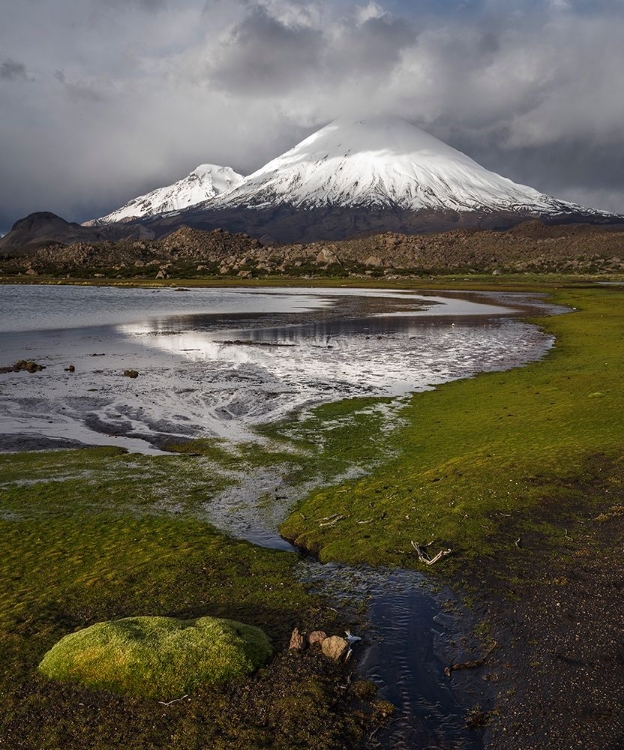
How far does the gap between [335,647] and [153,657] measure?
3.18 m

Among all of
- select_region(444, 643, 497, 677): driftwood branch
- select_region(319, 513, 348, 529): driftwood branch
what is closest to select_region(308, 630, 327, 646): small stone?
select_region(444, 643, 497, 677): driftwood branch

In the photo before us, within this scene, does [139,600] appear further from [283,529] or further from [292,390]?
[292,390]

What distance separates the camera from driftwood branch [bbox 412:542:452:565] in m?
14.6

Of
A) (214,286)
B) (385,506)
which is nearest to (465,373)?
(385,506)

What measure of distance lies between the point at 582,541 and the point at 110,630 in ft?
36.9

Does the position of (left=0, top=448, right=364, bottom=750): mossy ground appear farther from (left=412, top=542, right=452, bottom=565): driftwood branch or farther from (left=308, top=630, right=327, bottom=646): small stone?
(left=412, top=542, right=452, bottom=565): driftwood branch

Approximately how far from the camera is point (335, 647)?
11086 millimetres

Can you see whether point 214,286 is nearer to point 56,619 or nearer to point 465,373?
point 465,373

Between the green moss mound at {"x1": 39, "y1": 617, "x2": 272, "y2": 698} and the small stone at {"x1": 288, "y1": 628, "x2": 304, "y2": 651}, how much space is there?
42 centimetres

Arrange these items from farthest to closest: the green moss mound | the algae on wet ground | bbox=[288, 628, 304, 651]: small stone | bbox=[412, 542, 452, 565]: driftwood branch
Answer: the algae on wet ground
bbox=[412, 542, 452, 565]: driftwood branch
bbox=[288, 628, 304, 651]: small stone
the green moss mound

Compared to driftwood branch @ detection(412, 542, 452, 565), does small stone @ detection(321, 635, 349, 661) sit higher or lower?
higher

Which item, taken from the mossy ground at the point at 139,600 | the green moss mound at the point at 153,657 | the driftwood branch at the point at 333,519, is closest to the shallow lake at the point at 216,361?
the mossy ground at the point at 139,600

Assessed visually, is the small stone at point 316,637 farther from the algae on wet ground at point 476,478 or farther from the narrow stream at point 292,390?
the algae on wet ground at point 476,478

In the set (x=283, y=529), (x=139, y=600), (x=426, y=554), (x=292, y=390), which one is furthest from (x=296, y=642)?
(x=292, y=390)
